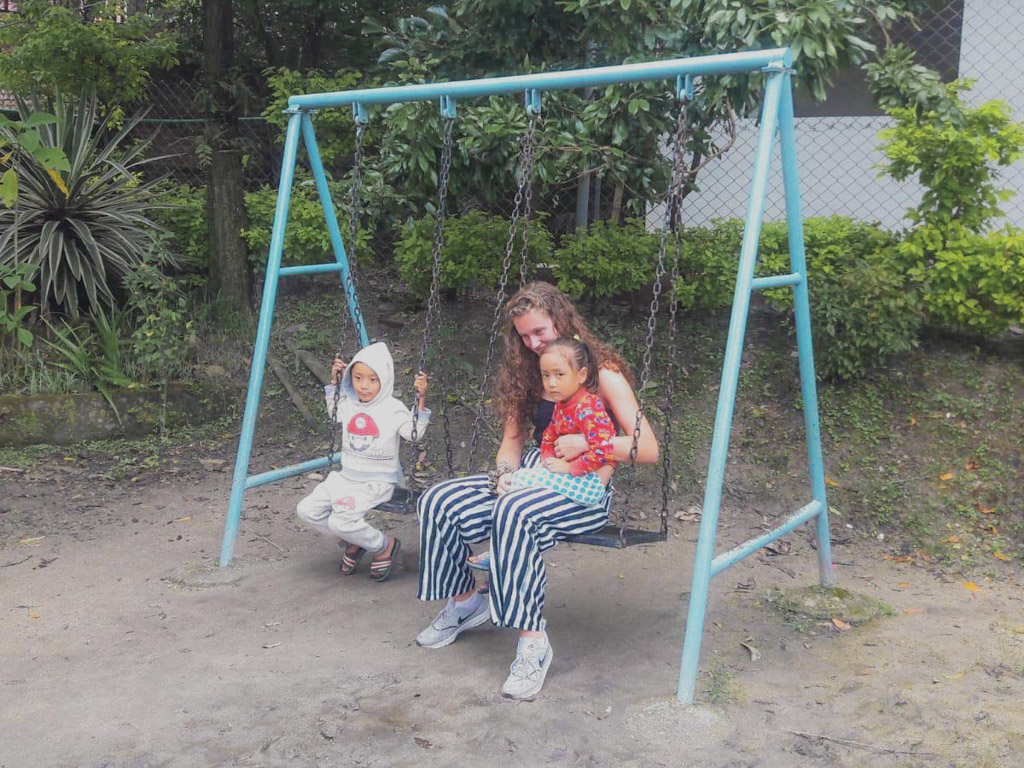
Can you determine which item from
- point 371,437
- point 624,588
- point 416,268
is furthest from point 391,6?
point 624,588

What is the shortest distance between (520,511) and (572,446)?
280 mm

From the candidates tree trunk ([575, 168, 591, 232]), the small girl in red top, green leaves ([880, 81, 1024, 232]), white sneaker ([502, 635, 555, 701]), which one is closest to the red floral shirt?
the small girl in red top

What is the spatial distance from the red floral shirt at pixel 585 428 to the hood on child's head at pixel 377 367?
0.80 m

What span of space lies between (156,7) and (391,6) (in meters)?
2.51

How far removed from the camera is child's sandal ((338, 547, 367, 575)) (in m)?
4.25

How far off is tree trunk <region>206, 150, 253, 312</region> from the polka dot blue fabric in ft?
13.6

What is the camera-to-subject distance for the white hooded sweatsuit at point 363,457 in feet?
13.0

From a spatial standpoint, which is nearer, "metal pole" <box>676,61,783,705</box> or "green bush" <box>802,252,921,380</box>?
"metal pole" <box>676,61,783,705</box>

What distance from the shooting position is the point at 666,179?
18.6 ft

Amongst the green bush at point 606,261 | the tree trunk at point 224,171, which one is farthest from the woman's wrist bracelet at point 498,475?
the tree trunk at point 224,171

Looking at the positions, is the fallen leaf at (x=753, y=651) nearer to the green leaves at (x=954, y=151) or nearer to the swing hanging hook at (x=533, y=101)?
the swing hanging hook at (x=533, y=101)

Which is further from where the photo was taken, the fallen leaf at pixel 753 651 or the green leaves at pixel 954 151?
the green leaves at pixel 954 151

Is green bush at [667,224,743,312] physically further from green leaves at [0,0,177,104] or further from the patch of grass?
green leaves at [0,0,177,104]

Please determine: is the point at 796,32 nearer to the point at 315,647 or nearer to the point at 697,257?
the point at 697,257
